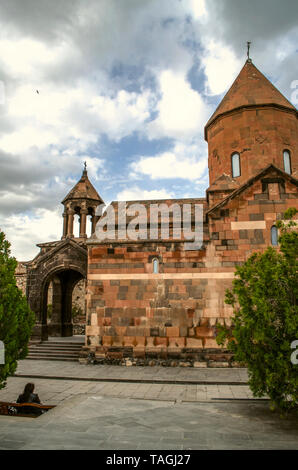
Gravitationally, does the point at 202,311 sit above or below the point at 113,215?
below

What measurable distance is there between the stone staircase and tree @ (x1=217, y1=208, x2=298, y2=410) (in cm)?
823

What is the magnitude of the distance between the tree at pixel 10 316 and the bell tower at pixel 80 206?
1011 cm

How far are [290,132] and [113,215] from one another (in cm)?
855

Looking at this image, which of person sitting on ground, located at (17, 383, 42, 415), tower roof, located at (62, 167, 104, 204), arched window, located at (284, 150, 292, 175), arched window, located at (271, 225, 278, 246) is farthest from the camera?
tower roof, located at (62, 167, 104, 204)

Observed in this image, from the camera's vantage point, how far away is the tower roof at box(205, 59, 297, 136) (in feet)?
45.4

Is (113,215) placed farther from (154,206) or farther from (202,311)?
(202,311)

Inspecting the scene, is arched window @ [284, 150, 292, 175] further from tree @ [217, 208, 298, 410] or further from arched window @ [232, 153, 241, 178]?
tree @ [217, 208, 298, 410]

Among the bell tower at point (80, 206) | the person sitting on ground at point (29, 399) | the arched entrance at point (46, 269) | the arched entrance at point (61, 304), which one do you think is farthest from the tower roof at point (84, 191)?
the person sitting on ground at point (29, 399)

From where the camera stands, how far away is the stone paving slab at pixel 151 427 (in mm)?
4344

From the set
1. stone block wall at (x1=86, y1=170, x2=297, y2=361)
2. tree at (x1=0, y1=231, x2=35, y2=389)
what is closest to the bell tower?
stone block wall at (x1=86, y1=170, x2=297, y2=361)

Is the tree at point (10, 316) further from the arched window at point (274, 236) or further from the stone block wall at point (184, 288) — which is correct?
the arched window at point (274, 236)

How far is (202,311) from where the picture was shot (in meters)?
11.0

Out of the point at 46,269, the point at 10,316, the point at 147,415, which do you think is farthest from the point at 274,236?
the point at 46,269
